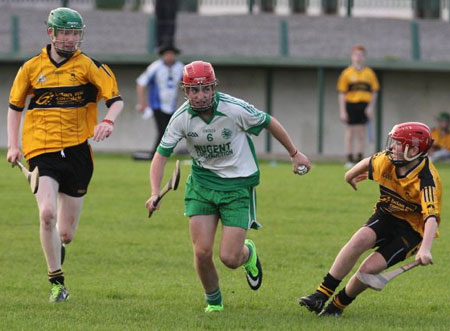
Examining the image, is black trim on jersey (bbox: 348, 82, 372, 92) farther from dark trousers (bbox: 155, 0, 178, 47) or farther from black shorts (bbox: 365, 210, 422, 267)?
black shorts (bbox: 365, 210, 422, 267)

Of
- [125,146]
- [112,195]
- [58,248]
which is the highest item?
[58,248]

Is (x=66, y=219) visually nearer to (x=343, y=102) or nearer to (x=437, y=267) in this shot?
(x=437, y=267)

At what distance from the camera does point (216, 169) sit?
8.02 metres

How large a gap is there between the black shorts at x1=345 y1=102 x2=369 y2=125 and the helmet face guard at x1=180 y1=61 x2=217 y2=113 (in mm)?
13433

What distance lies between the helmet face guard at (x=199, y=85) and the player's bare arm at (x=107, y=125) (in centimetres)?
86

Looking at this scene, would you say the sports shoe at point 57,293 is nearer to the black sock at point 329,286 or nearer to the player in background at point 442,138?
the black sock at point 329,286

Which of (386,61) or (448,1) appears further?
(448,1)

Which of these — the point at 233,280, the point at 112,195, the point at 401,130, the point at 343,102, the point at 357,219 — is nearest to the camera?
the point at 401,130

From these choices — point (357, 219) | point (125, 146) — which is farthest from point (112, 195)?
→ point (125, 146)

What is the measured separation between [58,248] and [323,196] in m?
7.94

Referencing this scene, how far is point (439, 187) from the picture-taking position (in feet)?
24.9

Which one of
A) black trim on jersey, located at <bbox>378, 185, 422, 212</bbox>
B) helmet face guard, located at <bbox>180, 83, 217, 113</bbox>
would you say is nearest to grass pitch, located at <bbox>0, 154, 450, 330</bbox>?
black trim on jersey, located at <bbox>378, 185, 422, 212</bbox>

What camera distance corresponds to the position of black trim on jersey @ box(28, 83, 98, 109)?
8664 mm

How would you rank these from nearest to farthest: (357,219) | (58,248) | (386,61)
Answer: (58,248) → (357,219) → (386,61)
